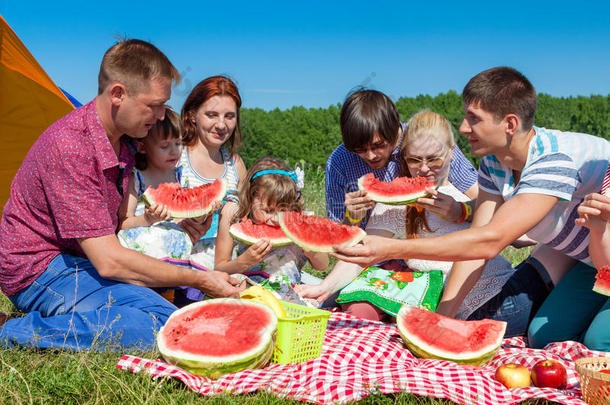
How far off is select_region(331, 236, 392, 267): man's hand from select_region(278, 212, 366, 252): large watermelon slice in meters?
0.18

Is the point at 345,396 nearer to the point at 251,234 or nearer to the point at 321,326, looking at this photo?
the point at 321,326

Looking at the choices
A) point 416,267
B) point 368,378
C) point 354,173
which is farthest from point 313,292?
point 368,378

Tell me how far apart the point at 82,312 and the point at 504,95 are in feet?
10.5

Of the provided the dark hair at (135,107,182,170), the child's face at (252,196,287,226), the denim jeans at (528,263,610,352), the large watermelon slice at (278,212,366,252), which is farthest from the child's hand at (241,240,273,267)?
the denim jeans at (528,263,610,352)

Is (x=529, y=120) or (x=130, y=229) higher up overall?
(x=529, y=120)

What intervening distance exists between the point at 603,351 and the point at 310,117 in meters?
12.1

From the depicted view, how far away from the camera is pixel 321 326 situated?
348cm

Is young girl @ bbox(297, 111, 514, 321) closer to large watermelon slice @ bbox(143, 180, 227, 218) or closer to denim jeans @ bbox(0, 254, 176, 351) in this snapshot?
large watermelon slice @ bbox(143, 180, 227, 218)

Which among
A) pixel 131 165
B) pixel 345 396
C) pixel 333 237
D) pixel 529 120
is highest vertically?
pixel 529 120

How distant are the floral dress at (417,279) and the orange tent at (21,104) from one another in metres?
4.22

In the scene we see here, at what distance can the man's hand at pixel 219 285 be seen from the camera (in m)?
3.84

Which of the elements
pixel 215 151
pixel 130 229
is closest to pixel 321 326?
pixel 130 229

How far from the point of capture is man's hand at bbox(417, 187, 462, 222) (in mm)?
4367

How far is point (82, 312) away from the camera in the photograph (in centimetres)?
371
